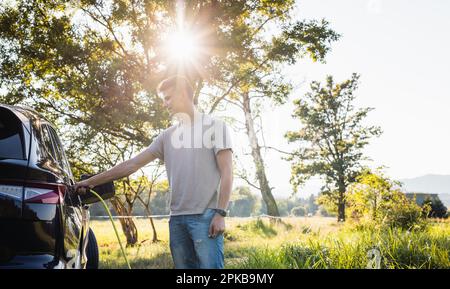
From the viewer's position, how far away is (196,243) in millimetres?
3238

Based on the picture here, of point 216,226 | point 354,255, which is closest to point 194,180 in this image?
point 216,226

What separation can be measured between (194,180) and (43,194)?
1.21 meters

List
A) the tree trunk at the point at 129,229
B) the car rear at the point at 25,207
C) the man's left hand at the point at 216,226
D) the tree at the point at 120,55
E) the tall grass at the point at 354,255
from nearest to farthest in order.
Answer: the car rear at the point at 25,207
the man's left hand at the point at 216,226
the tall grass at the point at 354,255
the tree at the point at 120,55
the tree trunk at the point at 129,229

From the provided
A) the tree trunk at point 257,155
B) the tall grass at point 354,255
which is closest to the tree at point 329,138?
the tree trunk at point 257,155

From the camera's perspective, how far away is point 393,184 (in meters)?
11.0

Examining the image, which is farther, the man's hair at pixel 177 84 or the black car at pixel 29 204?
the man's hair at pixel 177 84

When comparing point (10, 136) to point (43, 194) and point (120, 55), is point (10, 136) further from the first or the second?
point (120, 55)

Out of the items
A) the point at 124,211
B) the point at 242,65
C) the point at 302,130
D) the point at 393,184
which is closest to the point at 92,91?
the point at 242,65

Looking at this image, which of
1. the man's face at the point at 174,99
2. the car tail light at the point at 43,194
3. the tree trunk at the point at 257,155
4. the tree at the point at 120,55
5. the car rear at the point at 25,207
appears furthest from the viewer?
the tree trunk at the point at 257,155

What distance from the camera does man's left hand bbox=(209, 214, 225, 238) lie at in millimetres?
3186

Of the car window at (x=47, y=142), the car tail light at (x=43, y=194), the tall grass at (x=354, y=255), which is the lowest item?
the tall grass at (x=354, y=255)

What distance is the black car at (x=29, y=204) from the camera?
2293 mm

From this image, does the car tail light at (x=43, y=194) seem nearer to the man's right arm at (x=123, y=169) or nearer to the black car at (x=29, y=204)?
the black car at (x=29, y=204)

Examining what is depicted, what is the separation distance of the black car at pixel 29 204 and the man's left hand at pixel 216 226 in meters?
1.01
